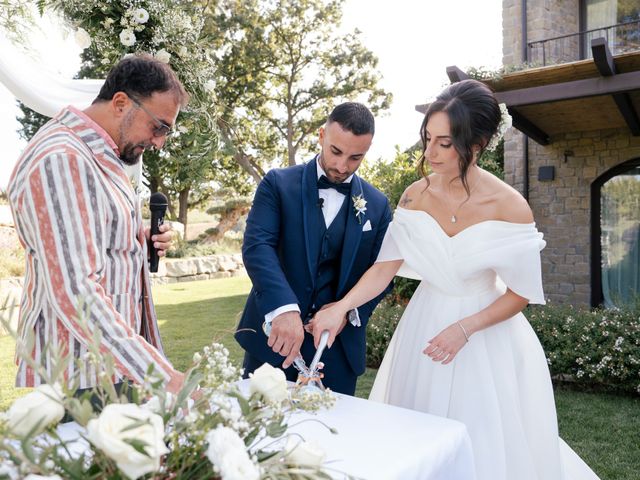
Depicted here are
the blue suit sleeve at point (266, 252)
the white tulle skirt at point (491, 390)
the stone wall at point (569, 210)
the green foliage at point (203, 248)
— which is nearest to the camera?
the blue suit sleeve at point (266, 252)

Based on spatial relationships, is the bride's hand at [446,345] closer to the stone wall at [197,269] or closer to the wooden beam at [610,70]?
the wooden beam at [610,70]

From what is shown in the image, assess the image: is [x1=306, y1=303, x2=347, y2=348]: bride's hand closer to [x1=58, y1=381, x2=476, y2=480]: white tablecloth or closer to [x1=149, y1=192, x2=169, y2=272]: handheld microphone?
[x1=58, y1=381, x2=476, y2=480]: white tablecloth

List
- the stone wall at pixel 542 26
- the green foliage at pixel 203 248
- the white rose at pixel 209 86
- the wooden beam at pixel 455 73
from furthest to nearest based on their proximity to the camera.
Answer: the green foliage at pixel 203 248
the stone wall at pixel 542 26
the wooden beam at pixel 455 73
the white rose at pixel 209 86

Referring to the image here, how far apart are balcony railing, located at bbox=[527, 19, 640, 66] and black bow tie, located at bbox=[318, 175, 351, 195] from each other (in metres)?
7.83

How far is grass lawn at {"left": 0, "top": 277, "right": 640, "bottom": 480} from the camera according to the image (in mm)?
4562

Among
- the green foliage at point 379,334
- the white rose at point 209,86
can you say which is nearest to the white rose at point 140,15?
the white rose at point 209,86

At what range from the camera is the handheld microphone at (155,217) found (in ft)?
7.70

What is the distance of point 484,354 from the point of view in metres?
2.72

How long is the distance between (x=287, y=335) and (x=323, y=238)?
0.54 metres

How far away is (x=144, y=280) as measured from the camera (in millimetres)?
2145

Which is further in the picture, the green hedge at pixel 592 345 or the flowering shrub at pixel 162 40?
the green hedge at pixel 592 345

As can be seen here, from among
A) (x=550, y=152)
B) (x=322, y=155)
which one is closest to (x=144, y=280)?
(x=322, y=155)

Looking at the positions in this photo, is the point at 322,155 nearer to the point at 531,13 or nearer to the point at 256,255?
the point at 256,255

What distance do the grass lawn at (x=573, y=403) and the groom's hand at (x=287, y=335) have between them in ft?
0.57
